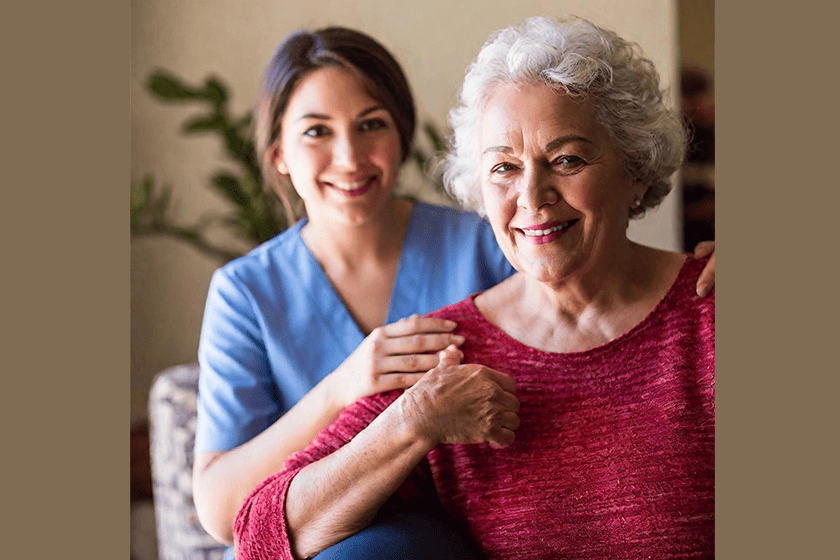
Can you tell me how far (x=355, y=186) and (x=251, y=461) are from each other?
52 cm

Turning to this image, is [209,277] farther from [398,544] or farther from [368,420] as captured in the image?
[398,544]

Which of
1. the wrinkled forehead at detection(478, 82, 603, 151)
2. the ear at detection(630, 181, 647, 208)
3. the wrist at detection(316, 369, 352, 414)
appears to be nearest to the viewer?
the wrinkled forehead at detection(478, 82, 603, 151)

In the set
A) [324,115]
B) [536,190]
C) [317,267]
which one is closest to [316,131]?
[324,115]

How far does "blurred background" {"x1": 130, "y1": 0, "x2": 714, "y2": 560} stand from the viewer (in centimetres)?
146

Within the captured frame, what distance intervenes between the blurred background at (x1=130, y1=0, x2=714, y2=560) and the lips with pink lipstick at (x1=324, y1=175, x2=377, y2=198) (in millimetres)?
174

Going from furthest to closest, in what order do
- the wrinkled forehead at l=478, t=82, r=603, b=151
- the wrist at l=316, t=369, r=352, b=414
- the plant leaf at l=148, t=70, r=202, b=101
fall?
the plant leaf at l=148, t=70, r=202, b=101, the wrist at l=316, t=369, r=352, b=414, the wrinkled forehead at l=478, t=82, r=603, b=151

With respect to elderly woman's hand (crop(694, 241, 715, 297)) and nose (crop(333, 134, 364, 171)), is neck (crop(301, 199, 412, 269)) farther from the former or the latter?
elderly woman's hand (crop(694, 241, 715, 297))

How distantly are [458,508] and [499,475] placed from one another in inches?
3.5

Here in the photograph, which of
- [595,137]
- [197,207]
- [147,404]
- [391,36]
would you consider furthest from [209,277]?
[595,137]

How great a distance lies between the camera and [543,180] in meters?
1.22

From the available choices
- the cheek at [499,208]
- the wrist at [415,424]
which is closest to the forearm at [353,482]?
the wrist at [415,424]

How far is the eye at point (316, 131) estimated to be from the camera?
1.53 meters

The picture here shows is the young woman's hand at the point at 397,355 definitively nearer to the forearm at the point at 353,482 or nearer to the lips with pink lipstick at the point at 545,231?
the forearm at the point at 353,482

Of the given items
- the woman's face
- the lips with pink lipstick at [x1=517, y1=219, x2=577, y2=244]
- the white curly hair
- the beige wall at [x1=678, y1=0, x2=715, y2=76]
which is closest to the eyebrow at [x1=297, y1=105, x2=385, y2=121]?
the woman's face
